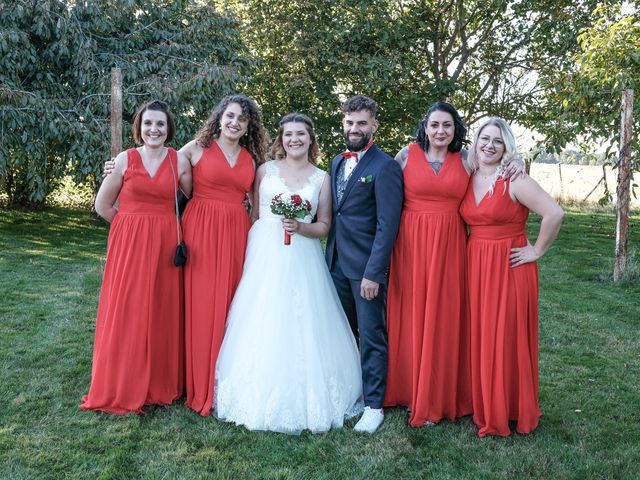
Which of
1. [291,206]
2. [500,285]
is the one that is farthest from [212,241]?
[500,285]

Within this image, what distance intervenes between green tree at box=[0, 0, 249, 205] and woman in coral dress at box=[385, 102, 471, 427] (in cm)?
744

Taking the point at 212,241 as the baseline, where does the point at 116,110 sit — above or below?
above

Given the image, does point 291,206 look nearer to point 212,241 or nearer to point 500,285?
point 212,241

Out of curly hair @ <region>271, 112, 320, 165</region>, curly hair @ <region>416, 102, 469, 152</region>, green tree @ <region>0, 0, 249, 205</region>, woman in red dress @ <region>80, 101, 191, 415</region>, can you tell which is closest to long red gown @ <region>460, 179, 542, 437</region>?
curly hair @ <region>416, 102, 469, 152</region>

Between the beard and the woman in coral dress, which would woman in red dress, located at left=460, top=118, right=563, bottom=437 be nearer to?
the woman in coral dress

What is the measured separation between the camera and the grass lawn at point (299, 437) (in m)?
3.62

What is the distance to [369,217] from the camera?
13.7 ft

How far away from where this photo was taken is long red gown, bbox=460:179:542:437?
400 cm

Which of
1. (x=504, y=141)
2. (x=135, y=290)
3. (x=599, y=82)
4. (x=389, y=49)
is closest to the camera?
(x=504, y=141)

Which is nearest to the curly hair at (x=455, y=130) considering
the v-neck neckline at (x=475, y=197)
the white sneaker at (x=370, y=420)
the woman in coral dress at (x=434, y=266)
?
the woman in coral dress at (x=434, y=266)

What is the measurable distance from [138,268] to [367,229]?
1.60m

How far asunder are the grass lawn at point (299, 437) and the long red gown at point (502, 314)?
22cm

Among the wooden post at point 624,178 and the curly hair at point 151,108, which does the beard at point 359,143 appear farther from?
the wooden post at point 624,178

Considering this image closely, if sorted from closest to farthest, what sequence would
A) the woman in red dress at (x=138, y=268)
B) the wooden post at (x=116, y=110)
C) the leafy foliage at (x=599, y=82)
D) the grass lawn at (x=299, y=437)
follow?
the grass lawn at (x=299, y=437), the woman in red dress at (x=138, y=268), the leafy foliage at (x=599, y=82), the wooden post at (x=116, y=110)
